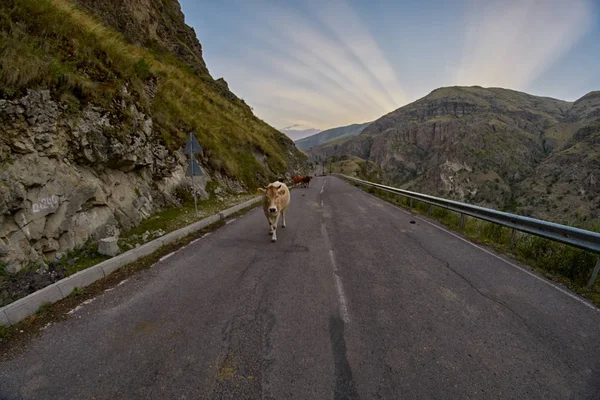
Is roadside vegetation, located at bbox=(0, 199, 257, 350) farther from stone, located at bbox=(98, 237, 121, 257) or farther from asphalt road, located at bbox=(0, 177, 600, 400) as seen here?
stone, located at bbox=(98, 237, 121, 257)

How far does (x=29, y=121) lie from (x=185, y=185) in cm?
570

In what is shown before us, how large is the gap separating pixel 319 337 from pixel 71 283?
4106mm

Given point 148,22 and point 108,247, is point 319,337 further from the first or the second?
point 148,22

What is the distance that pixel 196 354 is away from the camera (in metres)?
2.87

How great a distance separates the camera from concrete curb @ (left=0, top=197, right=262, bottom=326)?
3387mm

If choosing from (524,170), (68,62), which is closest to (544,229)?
(68,62)

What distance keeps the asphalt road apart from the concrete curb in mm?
528

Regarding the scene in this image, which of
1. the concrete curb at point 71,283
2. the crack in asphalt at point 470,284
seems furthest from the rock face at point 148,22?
the crack in asphalt at point 470,284

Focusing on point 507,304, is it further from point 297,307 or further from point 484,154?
point 484,154

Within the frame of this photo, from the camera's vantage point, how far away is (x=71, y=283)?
165 inches

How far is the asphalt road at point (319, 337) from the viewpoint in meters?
2.47

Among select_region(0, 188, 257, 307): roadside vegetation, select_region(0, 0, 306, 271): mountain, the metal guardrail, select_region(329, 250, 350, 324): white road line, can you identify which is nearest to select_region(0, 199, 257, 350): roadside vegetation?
select_region(0, 188, 257, 307): roadside vegetation

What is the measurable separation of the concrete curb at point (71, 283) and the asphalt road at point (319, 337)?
528 mm

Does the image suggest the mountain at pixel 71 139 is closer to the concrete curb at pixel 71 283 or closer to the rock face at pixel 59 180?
the rock face at pixel 59 180
